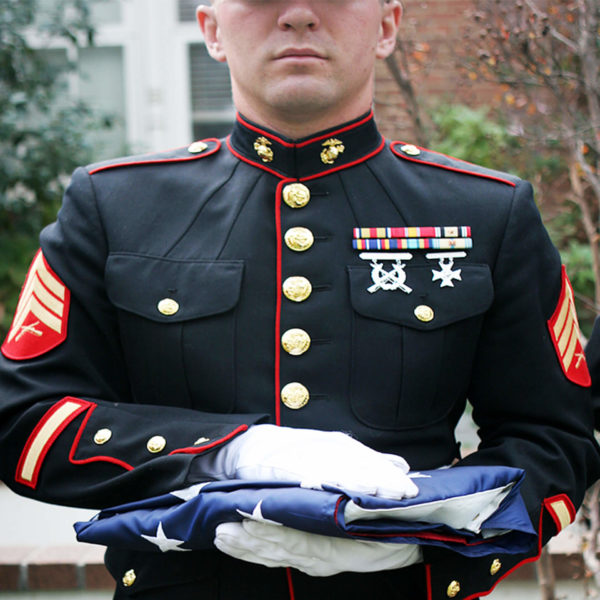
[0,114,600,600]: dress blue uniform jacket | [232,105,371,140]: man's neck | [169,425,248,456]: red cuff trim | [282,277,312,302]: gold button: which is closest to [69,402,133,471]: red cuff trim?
[0,114,600,600]: dress blue uniform jacket

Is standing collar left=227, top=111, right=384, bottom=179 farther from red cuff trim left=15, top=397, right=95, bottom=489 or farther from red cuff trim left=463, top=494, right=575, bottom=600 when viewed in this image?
red cuff trim left=463, top=494, right=575, bottom=600

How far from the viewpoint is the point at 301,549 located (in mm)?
1562

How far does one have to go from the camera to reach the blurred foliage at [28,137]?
16.9ft

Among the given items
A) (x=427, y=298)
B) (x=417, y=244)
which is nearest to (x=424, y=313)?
(x=427, y=298)

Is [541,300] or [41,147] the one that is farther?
[41,147]

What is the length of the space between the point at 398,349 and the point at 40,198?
387 centimetres

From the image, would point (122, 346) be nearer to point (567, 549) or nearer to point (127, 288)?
point (127, 288)

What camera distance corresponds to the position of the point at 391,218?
1957 mm

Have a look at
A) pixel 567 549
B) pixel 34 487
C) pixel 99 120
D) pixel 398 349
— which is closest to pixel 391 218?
pixel 398 349

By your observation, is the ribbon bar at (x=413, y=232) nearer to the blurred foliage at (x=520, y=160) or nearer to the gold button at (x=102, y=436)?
the gold button at (x=102, y=436)

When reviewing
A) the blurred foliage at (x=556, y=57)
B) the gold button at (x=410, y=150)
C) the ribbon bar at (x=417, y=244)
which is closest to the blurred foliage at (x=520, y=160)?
the blurred foliage at (x=556, y=57)

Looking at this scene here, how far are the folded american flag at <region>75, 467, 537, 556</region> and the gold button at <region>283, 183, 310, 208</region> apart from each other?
1.98 ft

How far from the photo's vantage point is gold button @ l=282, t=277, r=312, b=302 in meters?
1.88

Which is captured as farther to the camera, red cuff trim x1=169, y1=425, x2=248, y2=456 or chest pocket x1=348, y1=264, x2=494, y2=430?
chest pocket x1=348, y1=264, x2=494, y2=430
